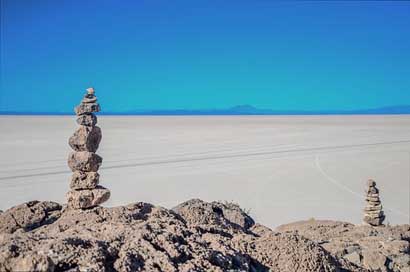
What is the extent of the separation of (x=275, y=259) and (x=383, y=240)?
3.50 meters

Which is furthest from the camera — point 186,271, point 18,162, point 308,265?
point 18,162

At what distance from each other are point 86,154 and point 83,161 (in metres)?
0.10

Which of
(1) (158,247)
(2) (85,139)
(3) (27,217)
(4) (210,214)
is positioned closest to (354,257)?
(4) (210,214)

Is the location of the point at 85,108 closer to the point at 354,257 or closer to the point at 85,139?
the point at 85,139

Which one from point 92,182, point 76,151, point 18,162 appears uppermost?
→ point 76,151

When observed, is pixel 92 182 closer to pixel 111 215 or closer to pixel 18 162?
pixel 111 215

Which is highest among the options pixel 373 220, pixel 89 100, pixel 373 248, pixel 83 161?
pixel 89 100

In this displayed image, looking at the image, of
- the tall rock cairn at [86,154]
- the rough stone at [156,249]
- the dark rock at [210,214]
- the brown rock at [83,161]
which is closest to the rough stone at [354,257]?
the rough stone at [156,249]

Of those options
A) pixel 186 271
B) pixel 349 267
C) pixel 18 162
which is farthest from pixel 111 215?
pixel 18 162

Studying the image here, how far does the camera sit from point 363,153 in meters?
32.9

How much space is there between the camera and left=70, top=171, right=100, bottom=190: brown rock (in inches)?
260

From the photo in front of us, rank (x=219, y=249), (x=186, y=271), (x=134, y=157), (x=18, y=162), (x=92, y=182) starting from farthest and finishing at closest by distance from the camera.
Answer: (x=134, y=157) < (x=18, y=162) < (x=92, y=182) < (x=219, y=249) < (x=186, y=271)

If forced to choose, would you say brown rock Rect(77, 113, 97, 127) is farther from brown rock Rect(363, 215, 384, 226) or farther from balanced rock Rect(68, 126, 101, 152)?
brown rock Rect(363, 215, 384, 226)

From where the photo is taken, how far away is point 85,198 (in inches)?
252
